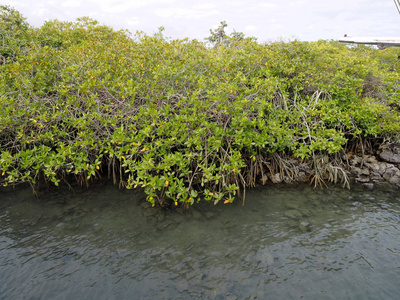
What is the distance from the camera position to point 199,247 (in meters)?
5.18

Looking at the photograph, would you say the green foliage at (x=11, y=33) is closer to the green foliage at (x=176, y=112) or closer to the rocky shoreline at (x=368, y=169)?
the green foliage at (x=176, y=112)

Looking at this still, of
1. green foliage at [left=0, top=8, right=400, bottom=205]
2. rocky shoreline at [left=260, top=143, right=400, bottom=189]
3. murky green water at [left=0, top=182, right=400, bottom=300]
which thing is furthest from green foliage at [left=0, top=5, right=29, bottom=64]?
rocky shoreline at [left=260, top=143, right=400, bottom=189]

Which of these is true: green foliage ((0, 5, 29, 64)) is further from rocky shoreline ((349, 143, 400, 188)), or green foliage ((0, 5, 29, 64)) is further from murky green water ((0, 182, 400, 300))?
rocky shoreline ((349, 143, 400, 188))

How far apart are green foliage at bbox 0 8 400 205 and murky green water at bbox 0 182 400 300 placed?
69 centimetres

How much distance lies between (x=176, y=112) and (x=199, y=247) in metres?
3.81

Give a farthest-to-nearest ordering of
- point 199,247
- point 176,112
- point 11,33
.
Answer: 1. point 11,33
2. point 176,112
3. point 199,247

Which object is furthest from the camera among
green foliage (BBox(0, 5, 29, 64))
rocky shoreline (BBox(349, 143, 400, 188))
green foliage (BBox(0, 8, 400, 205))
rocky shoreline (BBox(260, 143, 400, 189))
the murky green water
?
green foliage (BBox(0, 5, 29, 64))

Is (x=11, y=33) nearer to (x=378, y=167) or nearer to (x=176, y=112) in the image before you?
(x=176, y=112)

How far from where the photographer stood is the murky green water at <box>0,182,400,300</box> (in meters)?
4.27

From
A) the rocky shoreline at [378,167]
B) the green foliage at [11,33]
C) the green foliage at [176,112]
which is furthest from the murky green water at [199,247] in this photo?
the green foliage at [11,33]

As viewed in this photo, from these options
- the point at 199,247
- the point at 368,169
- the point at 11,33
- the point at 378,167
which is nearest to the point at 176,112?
the point at 199,247

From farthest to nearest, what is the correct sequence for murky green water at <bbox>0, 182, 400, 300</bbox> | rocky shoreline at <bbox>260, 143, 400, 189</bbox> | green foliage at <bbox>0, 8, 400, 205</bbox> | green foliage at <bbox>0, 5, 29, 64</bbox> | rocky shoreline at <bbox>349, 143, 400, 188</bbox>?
green foliage at <bbox>0, 5, 29, 64</bbox>
rocky shoreline at <bbox>349, 143, 400, 188</bbox>
rocky shoreline at <bbox>260, 143, 400, 189</bbox>
green foliage at <bbox>0, 8, 400, 205</bbox>
murky green water at <bbox>0, 182, 400, 300</bbox>

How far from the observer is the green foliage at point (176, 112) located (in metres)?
6.16

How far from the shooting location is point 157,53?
8125 mm
